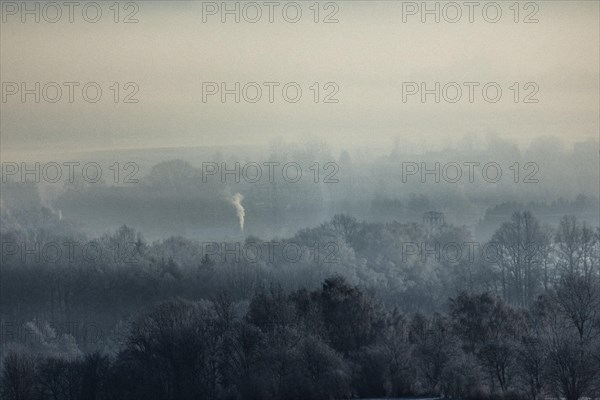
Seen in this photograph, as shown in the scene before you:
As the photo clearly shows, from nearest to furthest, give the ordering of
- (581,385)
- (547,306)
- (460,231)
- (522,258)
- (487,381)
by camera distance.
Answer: (581,385) → (487,381) → (547,306) → (522,258) → (460,231)

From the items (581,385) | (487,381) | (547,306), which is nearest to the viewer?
(581,385)

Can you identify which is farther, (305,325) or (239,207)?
(239,207)

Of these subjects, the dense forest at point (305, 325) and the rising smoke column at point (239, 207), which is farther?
the rising smoke column at point (239, 207)

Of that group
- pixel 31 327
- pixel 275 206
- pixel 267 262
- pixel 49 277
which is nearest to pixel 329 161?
pixel 275 206

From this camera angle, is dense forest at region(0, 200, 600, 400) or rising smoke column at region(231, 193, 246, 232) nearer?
dense forest at region(0, 200, 600, 400)

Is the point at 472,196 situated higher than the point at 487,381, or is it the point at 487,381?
the point at 472,196

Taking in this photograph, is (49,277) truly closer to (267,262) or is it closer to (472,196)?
(267,262)

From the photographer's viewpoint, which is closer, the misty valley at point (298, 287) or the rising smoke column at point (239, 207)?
the misty valley at point (298, 287)

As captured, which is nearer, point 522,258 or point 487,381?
point 487,381
